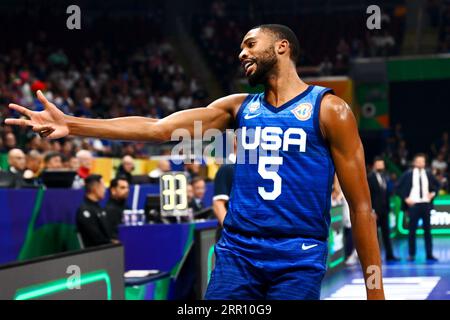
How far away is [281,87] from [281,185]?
452 mm

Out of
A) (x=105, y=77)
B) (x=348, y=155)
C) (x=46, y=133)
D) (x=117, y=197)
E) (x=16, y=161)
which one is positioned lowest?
(x=117, y=197)

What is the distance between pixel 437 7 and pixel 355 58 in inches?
125

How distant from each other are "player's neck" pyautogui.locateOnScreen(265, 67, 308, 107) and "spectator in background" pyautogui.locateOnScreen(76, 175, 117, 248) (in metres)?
5.11

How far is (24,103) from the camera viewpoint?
53.4 ft

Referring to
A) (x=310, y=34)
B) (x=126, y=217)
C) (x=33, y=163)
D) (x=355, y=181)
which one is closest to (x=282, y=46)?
(x=355, y=181)

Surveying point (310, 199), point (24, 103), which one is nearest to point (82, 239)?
point (310, 199)

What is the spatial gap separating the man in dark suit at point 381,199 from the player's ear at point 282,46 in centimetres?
1045

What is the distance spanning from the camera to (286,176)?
3.49 m

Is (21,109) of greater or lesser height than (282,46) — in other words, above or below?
below

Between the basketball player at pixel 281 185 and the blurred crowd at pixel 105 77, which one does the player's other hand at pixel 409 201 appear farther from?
the basketball player at pixel 281 185

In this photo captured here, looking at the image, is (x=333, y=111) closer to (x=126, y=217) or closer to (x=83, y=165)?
(x=126, y=217)

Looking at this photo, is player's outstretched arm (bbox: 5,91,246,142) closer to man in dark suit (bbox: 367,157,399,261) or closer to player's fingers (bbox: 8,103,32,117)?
player's fingers (bbox: 8,103,32,117)

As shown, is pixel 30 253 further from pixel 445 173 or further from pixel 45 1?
pixel 45 1

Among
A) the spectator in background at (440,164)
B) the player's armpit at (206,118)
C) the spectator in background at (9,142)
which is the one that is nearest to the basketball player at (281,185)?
the player's armpit at (206,118)
